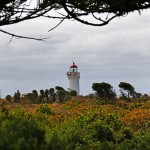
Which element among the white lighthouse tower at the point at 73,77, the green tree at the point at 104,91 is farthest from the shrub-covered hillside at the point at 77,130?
the white lighthouse tower at the point at 73,77

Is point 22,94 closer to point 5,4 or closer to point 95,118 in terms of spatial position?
point 95,118

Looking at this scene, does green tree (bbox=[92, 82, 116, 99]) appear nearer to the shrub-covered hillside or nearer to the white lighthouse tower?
the shrub-covered hillside

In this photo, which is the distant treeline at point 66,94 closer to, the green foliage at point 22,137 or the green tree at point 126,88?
the green tree at point 126,88

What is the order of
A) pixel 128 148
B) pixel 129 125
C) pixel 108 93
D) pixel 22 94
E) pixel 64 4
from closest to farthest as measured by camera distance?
pixel 64 4 → pixel 128 148 → pixel 129 125 → pixel 108 93 → pixel 22 94

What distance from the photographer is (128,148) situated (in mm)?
12383

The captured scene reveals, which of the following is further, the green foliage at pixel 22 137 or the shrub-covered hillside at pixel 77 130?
the shrub-covered hillside at pixel 77 130

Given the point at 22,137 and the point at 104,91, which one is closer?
the point at 22,137

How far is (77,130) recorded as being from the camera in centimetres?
1642

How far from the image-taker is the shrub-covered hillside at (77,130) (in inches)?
248

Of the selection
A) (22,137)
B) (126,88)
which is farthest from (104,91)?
(22,137)

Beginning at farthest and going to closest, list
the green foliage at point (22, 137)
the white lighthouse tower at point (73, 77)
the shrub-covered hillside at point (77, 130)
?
the white lighthouse tower at point (73, 77) < the shrub-covered hillside at point (77, 130) < the green foliage at point (22, 137)

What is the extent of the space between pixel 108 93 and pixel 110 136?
834 inches

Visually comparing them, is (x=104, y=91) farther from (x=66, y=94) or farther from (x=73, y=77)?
(x=73, y=77)

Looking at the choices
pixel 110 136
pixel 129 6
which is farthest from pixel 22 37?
pixel 110 136
